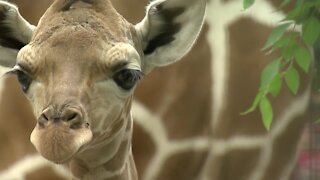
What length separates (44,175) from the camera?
256 centimetres

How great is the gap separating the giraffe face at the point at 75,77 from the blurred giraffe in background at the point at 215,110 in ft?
2.17

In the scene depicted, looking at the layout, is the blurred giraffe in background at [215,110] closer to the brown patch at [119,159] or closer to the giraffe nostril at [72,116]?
the brown patch at [119,159]

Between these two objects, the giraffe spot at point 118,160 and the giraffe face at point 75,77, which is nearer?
the giraffe face at point 75,77

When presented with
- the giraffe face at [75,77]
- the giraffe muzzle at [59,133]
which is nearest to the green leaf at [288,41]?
the giraffe face at [75,77]

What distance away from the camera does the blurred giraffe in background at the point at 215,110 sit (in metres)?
2.63

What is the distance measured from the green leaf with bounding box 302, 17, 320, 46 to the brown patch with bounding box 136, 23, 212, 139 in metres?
0.67

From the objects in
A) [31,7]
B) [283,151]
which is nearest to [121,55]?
[31,7]

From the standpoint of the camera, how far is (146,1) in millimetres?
2613

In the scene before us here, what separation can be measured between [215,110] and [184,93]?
0.12 metres

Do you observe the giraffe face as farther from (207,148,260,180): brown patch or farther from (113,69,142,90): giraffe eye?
(207,148,260,180): brown patch

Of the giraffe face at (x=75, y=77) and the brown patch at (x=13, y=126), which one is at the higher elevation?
the giraffe face at (x=75, y=77)

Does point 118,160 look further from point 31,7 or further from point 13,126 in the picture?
point 31,7

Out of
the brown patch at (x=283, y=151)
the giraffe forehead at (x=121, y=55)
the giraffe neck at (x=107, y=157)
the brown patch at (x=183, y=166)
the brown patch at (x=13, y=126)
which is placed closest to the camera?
the giraffe forehead at (x=121, y=55)

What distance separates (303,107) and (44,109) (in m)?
1.34
